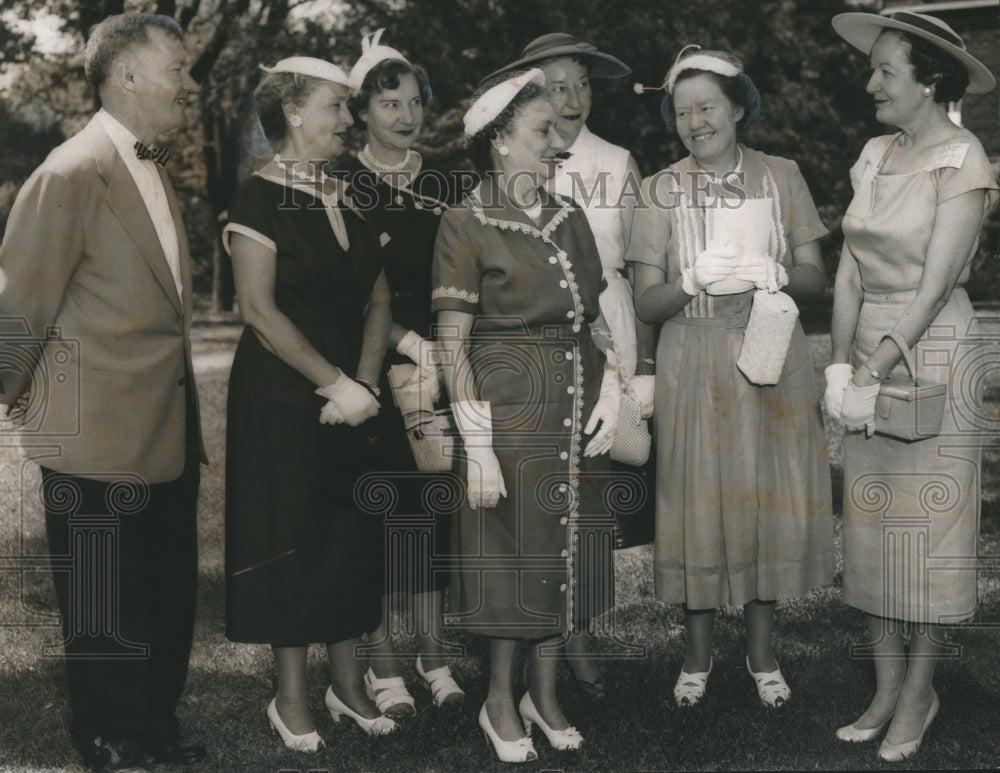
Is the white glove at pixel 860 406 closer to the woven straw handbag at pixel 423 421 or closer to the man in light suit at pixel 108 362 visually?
the woven straw handbag at pixel 423 421

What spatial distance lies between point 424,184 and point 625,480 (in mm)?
1378

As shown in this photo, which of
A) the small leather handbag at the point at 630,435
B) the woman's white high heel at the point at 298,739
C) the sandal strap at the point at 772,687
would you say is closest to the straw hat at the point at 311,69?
the small leather handbag at the point at 630,435

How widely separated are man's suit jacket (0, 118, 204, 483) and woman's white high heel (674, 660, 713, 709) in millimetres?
2075

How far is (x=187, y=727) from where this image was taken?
14.4 feet

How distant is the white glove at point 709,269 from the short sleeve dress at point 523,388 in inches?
14.2

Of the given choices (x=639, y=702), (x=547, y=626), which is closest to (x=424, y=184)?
(x=547, y=626)

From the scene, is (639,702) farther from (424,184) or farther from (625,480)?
(424,184)

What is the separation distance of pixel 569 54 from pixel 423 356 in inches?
52.5

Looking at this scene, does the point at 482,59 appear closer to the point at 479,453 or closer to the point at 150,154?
the point at 150,154

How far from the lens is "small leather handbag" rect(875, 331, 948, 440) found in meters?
3.89

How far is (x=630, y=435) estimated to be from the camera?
14.3 feet

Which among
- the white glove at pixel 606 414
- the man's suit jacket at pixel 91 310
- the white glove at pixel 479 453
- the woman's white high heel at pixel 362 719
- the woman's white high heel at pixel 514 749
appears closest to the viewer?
the man's suit jacket at pixel 91 310

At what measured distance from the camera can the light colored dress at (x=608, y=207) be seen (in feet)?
15.0

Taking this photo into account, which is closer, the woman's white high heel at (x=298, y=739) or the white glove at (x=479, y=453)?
the white glove at (x=479, y=453)
